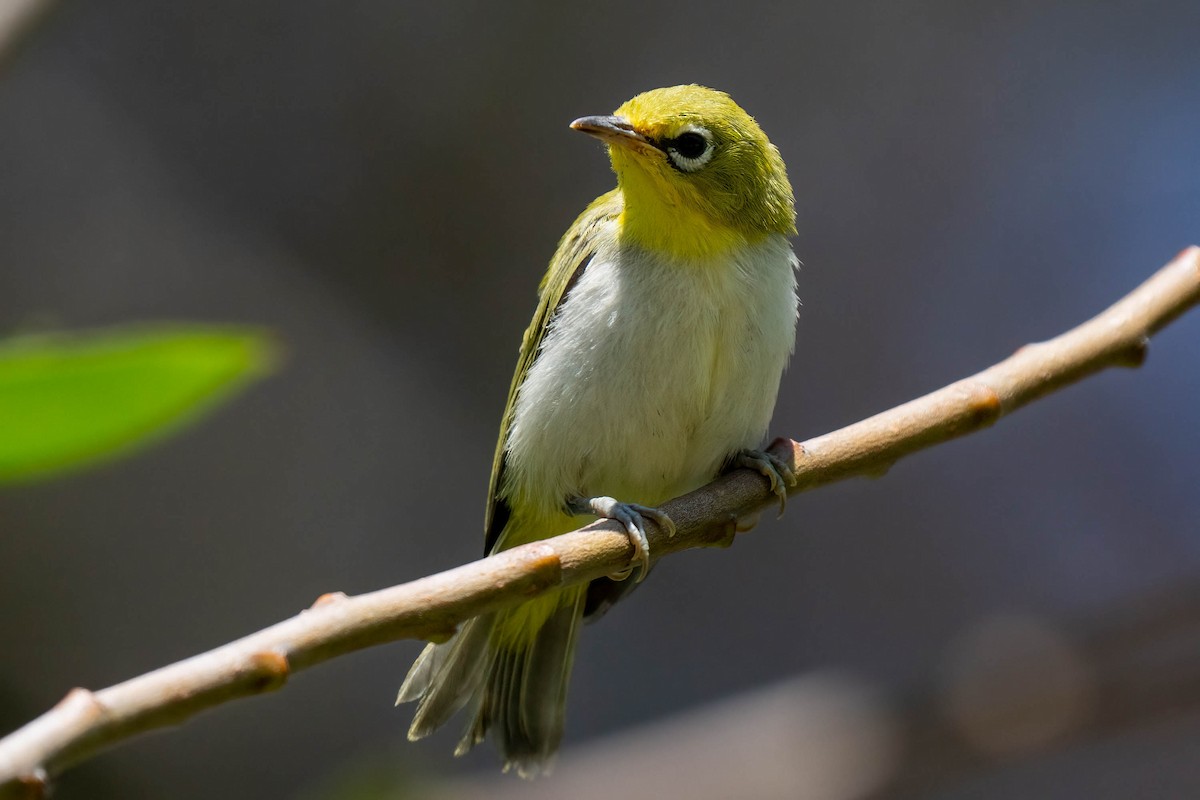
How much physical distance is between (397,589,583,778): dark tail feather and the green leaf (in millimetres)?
2197

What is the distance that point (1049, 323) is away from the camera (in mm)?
6328

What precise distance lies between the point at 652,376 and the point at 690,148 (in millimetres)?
634

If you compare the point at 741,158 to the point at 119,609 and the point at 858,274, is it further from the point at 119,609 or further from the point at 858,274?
the point at 119,609

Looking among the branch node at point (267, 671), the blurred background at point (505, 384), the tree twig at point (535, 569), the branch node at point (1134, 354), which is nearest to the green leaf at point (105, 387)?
the tree twig at point (535, 569)

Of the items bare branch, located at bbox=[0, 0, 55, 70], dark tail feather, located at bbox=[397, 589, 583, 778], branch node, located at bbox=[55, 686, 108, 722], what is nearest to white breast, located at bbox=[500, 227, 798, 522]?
dark tail feather, located at bbox=[397, 589, 583, 778]

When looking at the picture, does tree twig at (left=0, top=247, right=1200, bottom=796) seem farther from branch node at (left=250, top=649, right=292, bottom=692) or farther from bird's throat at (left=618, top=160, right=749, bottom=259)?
bird's throat at (left=618, top=160, right=749, bottom=259)

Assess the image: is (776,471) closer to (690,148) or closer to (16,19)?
(690,148)

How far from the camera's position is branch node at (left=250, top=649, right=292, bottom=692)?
4.55 ft

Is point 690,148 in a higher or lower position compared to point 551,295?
higher

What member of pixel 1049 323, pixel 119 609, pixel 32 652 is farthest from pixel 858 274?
pixel 32 652

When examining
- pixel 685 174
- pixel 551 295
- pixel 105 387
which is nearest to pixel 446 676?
pixel 551 295

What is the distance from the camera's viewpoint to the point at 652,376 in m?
2.83

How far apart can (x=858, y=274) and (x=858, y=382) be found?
0.67 meters

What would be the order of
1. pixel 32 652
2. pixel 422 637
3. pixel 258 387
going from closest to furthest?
pixel 422 637 < pixel 32 652 < pixel 258 387
